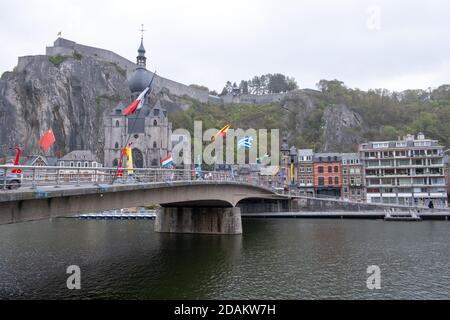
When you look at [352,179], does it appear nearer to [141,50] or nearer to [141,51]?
[141,51]

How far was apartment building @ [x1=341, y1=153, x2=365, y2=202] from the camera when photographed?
3644 inches

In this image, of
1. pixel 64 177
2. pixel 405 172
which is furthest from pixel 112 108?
pixel 64 177

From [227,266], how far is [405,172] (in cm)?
7263

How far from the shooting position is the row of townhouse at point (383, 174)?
286 ft

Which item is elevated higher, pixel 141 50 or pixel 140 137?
pixel 141 50

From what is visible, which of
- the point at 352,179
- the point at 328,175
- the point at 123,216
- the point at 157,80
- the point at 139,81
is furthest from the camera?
the point at 157,80

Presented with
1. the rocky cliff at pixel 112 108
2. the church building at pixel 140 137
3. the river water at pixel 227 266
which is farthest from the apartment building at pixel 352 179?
the church building at pixel 140 137

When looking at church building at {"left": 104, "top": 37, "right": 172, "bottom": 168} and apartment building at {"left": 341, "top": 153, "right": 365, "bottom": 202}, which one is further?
church building at {"left": 104, "top": 37, "right": 172, "bottom": 168}

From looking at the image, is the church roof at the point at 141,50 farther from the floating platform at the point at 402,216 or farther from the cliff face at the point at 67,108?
the floating platform at the point at 402,216

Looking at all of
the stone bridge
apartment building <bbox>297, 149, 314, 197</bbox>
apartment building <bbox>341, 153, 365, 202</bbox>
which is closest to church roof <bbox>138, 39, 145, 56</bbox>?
apartment building <bbox>297, 149, 314, 197</bbox>

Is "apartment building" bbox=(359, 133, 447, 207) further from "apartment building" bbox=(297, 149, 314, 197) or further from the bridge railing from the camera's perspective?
the bridge railing

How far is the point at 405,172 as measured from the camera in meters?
89.2

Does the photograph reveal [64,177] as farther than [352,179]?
Answer: No
